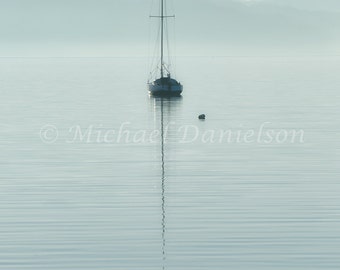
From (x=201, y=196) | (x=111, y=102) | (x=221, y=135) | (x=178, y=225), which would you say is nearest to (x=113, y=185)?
(x=201, y=196)

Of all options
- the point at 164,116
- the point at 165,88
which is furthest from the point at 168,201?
the point at 165,88

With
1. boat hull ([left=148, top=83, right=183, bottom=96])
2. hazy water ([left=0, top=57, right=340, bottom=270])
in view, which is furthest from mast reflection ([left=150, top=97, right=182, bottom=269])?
boat hull ([left=148, top=83, right=183, bottom=96])

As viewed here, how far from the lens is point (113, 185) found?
146ft

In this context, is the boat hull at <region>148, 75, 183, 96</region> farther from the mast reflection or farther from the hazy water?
the hazy water

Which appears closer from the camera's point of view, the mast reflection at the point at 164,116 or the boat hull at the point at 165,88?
the mast reflection at the point at 164,116

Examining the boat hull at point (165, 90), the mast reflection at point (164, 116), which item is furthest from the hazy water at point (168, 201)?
the boat hull at point (165, 90)

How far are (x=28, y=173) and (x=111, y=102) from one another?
77.4m

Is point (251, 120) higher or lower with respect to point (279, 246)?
higher

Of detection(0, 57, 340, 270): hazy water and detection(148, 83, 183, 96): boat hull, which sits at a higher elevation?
detection(148, 83, 183, 96): boat hull

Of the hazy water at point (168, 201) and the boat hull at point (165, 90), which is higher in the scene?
the boat hull at point (165, 90)

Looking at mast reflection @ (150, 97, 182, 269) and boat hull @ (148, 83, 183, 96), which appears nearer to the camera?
mast reflection @ (150, 97, 182, 269)

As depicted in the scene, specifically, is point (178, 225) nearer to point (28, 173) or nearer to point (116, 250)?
point (116, 250)

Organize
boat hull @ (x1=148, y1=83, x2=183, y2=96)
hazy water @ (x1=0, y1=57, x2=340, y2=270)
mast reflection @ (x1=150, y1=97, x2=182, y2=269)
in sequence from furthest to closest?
boat hull @ (x1=148, y1=83, x2=183, y2=96) → mast reflection @ (x1=150, y1=97, x2=182, y2=269) → hazy water @ (x1=0, y1=57, x2=340, y2=270)

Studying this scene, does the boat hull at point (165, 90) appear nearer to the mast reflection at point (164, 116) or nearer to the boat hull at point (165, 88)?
the boat hull at point (165, 88)
